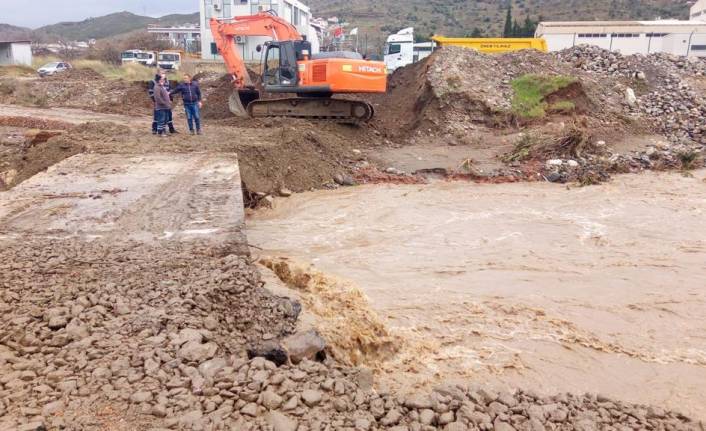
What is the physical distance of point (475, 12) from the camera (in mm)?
70000

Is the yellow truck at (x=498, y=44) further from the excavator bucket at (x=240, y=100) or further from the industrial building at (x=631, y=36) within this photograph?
the industrial building at (x=631, y=36)

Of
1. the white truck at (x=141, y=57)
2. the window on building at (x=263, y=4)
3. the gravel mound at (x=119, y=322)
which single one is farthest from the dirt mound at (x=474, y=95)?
the white truck at (x=141, y=57)

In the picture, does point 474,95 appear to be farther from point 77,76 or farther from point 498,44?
point 77,76

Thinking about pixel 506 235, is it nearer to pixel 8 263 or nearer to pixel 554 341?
pixel 554 341

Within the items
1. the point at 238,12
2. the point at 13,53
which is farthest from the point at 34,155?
the point at 13,53

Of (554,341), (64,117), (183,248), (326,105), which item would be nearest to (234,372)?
(183,248)

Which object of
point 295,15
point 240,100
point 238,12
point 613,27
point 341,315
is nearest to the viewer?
point 341,315

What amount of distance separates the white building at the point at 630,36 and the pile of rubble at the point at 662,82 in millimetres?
14110

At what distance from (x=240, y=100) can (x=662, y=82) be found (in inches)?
533

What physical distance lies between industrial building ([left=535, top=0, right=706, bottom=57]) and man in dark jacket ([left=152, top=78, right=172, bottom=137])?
1058 inches

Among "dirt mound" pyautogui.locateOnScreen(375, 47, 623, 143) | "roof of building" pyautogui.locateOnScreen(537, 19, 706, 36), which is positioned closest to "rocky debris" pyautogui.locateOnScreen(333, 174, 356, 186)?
"dirt mound" pyautogui.locateOnScreen(375, 47, 623, 143)

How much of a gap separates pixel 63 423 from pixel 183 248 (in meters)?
2.76

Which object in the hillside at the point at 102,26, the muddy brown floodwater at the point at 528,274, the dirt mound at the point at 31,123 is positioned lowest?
the muddy brown floodwater at the point at 528,274

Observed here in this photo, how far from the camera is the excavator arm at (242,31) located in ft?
51.1
